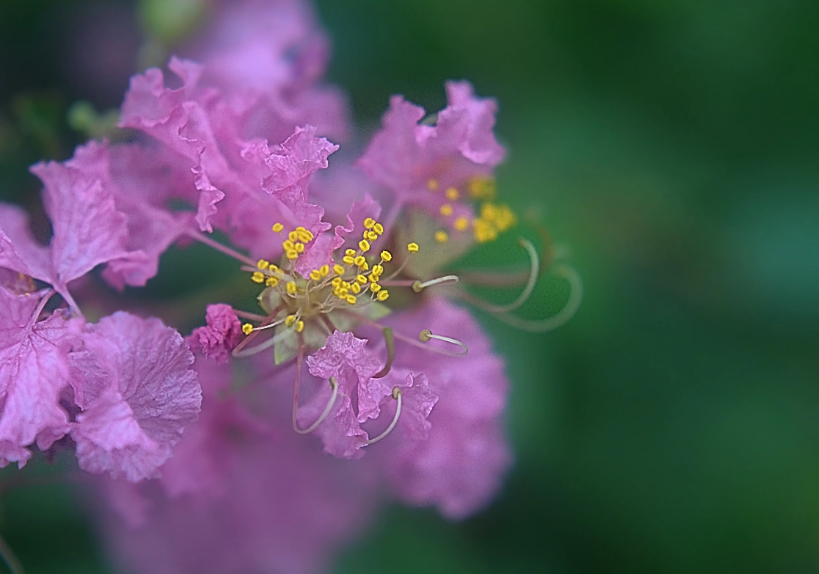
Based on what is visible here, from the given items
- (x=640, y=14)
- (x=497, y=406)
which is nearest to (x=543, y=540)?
(x=497, y=406)

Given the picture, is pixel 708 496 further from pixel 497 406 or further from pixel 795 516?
pixel 497 406

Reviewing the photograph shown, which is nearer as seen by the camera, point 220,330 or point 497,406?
point 220,330

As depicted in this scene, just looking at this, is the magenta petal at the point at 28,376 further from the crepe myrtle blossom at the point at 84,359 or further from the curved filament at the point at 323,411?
the curved filament at the point at 323,411

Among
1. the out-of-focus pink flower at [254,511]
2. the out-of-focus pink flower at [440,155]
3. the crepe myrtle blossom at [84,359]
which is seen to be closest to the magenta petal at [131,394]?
the crepe myrtle blossom at [84,359]

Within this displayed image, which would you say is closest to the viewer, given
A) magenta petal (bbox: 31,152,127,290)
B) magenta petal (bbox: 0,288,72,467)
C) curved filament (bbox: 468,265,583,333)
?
magenta petal (bbox: 0,288,72,467)

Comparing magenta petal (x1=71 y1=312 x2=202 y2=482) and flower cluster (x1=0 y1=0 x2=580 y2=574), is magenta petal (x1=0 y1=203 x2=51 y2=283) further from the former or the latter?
magenta petal (x1=71 y1=312 x2=202 y2=482)

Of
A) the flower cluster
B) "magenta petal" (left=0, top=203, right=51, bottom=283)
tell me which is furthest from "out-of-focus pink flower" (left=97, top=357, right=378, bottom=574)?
"magenta petal" (left=0, top=203, right=51, bottom=283)

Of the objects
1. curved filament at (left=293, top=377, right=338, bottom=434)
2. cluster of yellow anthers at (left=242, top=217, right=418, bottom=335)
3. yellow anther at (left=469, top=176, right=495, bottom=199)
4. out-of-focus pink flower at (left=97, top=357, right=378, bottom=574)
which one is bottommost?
out-of-focus pink flower at (left=97, top=357, right=378, bottom=574)

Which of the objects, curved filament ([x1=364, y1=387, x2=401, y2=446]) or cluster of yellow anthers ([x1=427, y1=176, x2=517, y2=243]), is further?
cluster of yellow anthers ([x1=427, y1=176, x2=517, y2=243])
